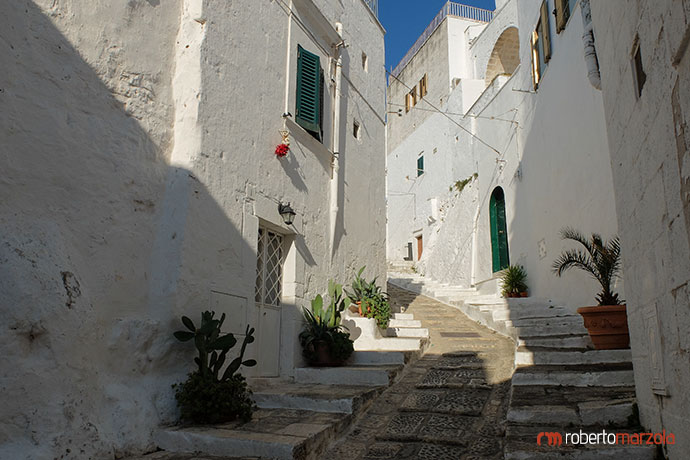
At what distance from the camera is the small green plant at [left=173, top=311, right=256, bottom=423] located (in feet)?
14.7

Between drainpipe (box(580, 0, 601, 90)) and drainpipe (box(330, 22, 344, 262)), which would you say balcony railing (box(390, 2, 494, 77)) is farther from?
drainpipe (box(330, 22, 344, 262))

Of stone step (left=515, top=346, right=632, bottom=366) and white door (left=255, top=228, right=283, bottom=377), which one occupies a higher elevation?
white door (left=255, top=228, right=283, bottom=377)

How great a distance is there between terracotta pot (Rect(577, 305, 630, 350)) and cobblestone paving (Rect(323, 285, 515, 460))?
1.09m

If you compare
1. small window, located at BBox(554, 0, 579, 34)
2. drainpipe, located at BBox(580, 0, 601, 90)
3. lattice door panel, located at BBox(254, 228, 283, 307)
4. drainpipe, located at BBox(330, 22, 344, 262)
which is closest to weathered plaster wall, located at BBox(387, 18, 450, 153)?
small window, located at BBox(554, 0, 579, 34)

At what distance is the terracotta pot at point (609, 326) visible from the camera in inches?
229

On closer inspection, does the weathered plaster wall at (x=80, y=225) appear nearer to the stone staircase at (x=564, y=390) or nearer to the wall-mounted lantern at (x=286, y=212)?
the wall-mounted lantern at (x=286, y=212)

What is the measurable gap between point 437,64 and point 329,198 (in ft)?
50.4

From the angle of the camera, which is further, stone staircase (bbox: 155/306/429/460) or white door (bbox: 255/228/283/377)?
white door (bbox: 255/228/283/377)

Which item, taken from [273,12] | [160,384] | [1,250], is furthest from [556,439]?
[273,12]

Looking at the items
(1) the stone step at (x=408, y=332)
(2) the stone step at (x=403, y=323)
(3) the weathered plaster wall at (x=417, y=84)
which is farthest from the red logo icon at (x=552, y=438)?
(3) the weathered plaster wall at (x=417, y=84)

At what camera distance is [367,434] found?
464cm

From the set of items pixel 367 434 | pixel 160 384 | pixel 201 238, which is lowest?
pixel 367 434

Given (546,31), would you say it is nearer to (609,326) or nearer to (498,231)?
(498,231)

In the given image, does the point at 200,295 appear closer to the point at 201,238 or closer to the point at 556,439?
the point at 201,238
